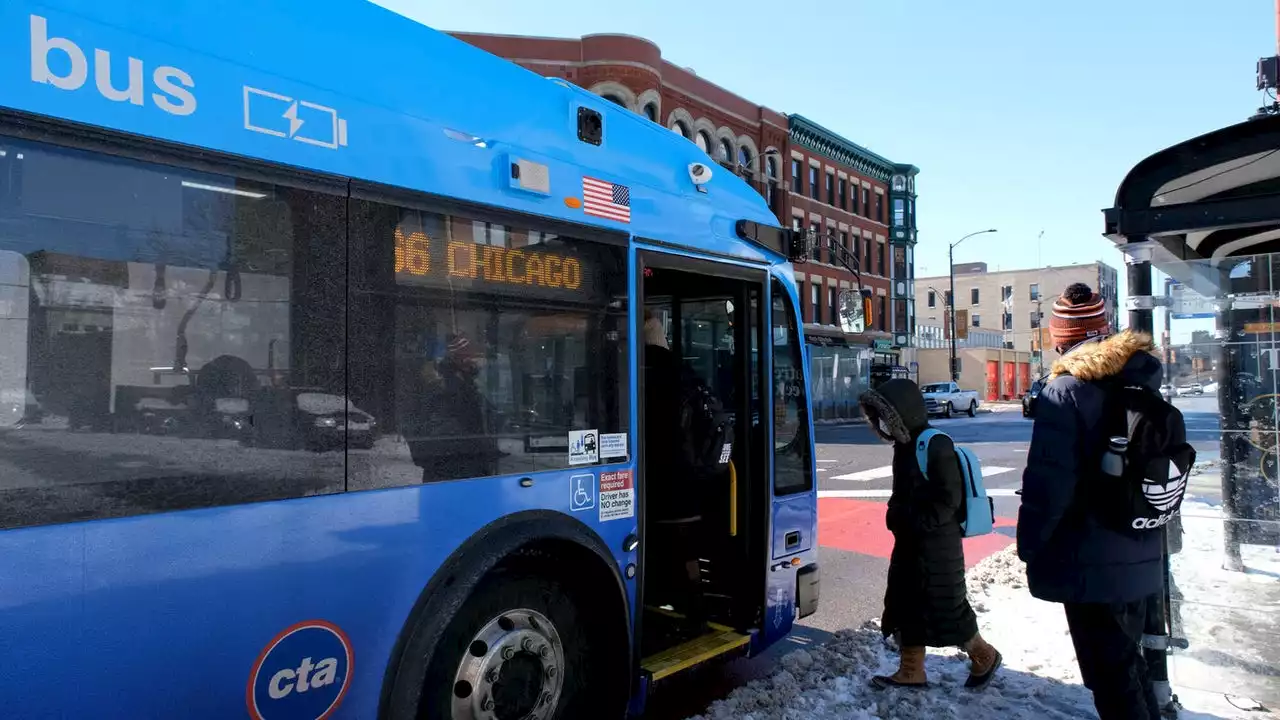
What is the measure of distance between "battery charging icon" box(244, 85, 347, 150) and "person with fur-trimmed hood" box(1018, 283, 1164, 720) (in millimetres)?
2726

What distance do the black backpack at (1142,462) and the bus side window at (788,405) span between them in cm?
190

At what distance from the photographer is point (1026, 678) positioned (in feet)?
15.1

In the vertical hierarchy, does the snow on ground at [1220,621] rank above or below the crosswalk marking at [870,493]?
above

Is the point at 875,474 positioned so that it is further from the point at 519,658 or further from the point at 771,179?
the point at 771,179

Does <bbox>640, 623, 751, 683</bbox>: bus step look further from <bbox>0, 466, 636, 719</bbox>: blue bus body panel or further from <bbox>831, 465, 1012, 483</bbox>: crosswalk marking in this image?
<bbox>831, 465, 1012, 483</bbox>: crosswalk marking

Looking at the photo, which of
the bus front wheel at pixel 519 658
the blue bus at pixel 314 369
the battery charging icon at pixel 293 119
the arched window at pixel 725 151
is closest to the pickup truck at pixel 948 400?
the arched window at pixel 725 151

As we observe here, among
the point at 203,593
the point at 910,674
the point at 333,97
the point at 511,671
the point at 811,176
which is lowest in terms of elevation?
the point at 910,674

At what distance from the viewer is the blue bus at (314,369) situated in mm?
2115

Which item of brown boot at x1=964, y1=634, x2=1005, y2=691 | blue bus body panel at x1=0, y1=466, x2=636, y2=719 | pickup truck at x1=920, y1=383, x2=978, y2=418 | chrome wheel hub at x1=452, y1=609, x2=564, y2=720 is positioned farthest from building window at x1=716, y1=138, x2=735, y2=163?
blue bus body panel at x1=0, y1=466, x2=636, y2=719

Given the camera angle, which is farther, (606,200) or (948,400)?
(948,400)

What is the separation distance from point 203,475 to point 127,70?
110 cm

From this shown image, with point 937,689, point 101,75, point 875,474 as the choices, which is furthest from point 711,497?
point 875,474

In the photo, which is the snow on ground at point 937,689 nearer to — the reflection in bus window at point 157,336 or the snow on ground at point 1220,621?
the snow on ground at point 1220,621

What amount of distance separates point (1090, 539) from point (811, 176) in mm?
39190
